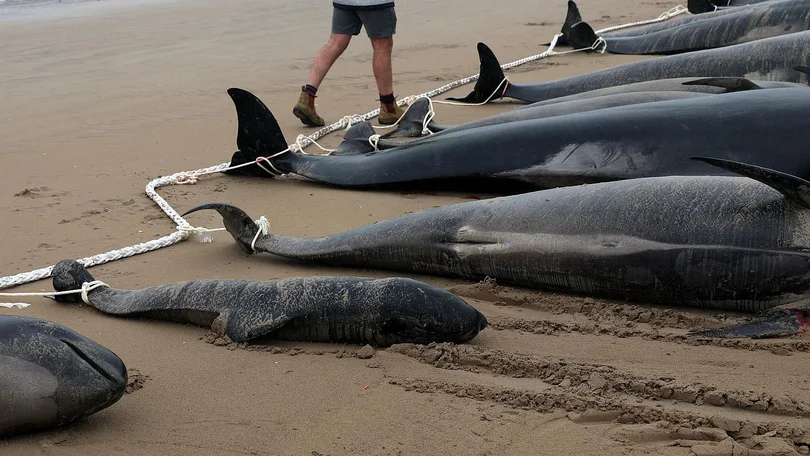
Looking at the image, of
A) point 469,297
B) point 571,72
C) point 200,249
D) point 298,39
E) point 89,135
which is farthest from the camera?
point 298,39

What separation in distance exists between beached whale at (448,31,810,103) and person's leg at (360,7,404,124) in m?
0.87

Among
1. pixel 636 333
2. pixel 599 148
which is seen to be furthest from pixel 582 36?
pixel 636 333

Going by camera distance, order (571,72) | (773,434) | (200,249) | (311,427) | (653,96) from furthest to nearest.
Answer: (571,72) → (653,96) → (200,249) → (311,427) → (773,434)

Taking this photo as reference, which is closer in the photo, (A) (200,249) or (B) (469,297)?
(B) (469,297)

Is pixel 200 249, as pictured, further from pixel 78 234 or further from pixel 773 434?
pixel 773 434

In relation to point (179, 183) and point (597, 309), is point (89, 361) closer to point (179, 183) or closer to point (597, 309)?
point (597, 309)

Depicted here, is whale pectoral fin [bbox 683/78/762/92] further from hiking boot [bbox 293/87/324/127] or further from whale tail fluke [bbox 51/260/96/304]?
whale tail fluke [bbox 51/260/96/304]

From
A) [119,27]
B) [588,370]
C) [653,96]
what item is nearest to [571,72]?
[653,96]

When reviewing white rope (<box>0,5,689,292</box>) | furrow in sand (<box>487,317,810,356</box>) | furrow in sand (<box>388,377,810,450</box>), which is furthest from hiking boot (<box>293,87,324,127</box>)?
furrow in sand (<box>388,377,810,450</box>)

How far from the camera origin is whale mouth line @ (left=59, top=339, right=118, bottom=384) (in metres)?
3.17

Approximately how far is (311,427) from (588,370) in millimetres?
1039

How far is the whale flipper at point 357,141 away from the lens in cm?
716

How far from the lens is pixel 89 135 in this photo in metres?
8.09

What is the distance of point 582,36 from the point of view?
1148 centimetres
